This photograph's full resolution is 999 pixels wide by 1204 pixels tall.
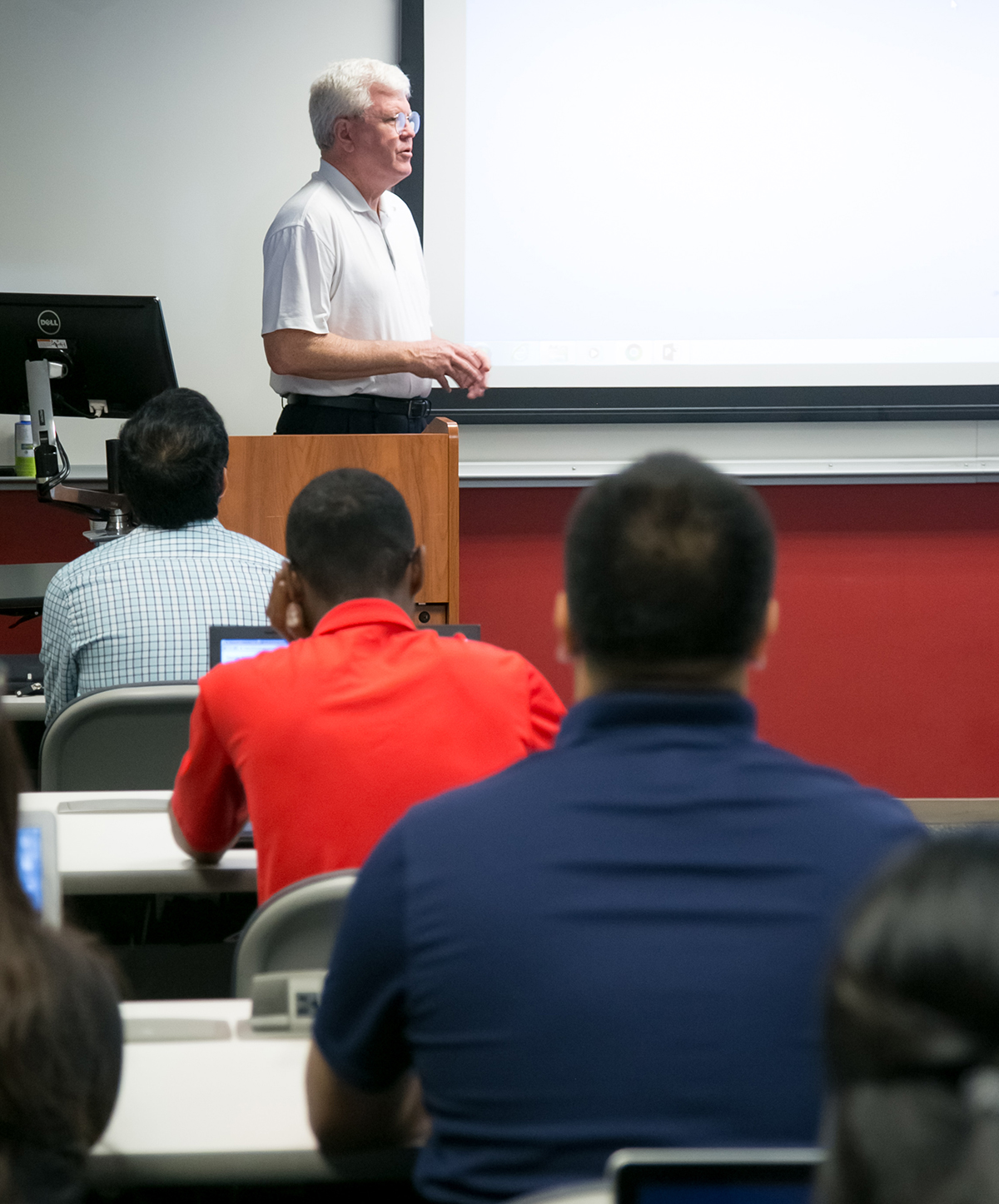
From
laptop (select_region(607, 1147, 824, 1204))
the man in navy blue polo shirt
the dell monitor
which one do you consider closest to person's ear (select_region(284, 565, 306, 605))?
the man in navy blue polo shirt

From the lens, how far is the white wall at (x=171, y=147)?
3.96 m

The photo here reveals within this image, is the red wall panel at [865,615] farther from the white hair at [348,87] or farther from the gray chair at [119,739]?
the gray chair at [119,739]

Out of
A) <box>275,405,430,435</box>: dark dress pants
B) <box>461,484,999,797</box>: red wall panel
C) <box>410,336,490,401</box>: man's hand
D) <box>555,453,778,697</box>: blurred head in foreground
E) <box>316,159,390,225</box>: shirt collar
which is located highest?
<box>316,159,390,225</box>: shirt collar

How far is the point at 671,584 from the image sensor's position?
3.46 ft

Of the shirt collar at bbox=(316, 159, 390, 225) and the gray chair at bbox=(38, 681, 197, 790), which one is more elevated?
the shirt collar at bbox=(316, 159, 390, 225)

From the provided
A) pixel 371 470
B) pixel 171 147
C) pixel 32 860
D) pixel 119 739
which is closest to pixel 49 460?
pixel 371 470

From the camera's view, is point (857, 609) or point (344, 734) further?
point (857, 609)

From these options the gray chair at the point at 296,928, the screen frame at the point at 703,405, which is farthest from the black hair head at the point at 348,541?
the screen frame at the point at 703,405

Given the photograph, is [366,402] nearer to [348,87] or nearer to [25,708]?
[348,87]

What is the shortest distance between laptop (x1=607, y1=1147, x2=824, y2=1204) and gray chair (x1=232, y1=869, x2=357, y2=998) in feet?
2.23

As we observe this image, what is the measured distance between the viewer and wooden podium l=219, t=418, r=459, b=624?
296 cm

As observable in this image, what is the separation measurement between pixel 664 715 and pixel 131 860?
104cm

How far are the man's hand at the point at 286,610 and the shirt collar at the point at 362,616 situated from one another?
0.14m

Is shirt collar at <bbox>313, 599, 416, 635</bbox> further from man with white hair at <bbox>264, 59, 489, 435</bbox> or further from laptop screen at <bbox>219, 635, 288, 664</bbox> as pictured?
man with white hair at <bbox>264, 59, 489, 435</bbox>
